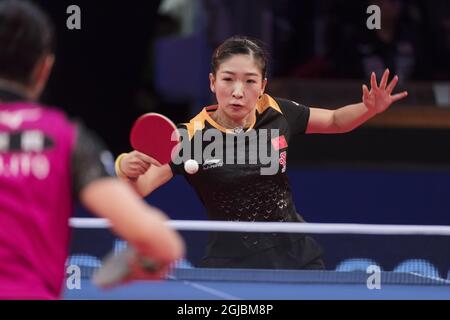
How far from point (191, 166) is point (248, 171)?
0.26m

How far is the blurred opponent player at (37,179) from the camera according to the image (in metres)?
2.54

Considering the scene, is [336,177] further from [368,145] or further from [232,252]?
[232,252]

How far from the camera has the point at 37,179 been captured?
2.56m

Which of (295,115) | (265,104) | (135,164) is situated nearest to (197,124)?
(265,104)

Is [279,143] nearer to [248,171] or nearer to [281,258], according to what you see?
[248,171]

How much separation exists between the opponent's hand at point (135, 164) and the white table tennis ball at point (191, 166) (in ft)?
1.13

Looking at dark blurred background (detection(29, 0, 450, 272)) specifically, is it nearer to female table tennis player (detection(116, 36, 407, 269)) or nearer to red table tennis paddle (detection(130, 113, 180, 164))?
female table tennis player (detection(116, 36, 407, 269))

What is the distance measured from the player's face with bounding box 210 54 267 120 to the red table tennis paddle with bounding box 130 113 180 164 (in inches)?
10.6

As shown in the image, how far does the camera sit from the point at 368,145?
866 cm

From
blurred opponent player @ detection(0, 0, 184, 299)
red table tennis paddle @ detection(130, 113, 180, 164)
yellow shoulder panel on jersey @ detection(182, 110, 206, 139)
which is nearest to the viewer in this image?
blurred opponent player @ detection(0, 0, 184, 299)

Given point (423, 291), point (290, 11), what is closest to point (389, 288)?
point (423, 291)

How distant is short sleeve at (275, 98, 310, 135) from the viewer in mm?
5602

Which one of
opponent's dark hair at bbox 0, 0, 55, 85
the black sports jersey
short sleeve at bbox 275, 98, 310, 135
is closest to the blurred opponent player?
opponent's dark hair at bbox 0, 0, 55, 85

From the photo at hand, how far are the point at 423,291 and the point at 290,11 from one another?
394 centimetres
